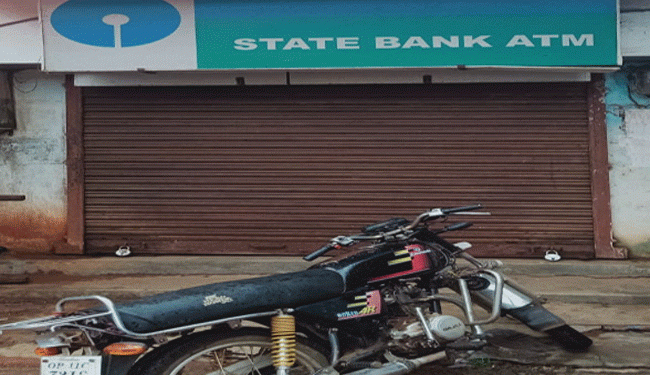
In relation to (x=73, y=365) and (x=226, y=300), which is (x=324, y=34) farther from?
(x=73, y=365)

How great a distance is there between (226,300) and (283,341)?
13.6 inches

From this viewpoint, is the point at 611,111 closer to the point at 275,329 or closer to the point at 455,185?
the point at 455,185

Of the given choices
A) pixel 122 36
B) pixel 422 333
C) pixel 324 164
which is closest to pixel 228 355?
pixel 422 333

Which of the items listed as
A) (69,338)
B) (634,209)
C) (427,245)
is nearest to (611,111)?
(634,209)

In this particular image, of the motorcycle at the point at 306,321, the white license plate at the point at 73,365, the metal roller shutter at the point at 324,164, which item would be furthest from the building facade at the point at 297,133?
the white license plate at the point at 73,365

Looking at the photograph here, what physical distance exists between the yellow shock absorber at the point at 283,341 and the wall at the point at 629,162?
218 inches

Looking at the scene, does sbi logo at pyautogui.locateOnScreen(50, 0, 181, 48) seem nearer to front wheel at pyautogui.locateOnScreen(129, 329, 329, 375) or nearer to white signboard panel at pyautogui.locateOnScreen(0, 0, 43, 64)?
white signboard panel at pyautogui.locateOnScreen(0, 0, 43, 64)

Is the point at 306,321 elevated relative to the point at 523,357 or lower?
elevated

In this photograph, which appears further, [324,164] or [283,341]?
[324,164]

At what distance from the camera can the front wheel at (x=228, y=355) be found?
9.66 ft

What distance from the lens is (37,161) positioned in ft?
25.5

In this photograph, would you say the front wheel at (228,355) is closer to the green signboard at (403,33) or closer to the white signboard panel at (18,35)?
the green signboard at (403,33)

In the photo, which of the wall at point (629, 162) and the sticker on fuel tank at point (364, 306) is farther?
the wall at point (629, 162)

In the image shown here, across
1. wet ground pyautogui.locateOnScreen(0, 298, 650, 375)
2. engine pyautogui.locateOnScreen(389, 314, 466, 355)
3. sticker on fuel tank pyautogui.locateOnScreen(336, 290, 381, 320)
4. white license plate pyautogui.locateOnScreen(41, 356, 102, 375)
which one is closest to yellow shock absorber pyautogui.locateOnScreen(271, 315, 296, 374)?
sticker on fuel tank pyautogui.locateOnScreen(336, 290, 381, 320)
